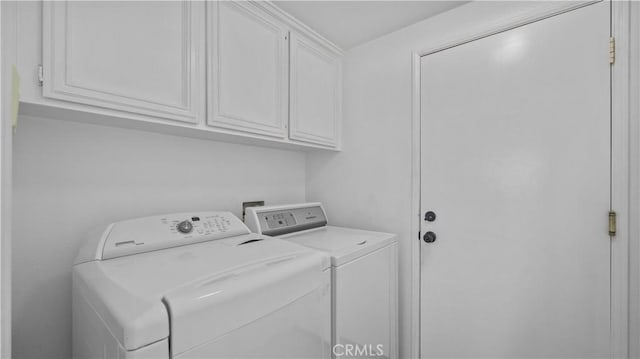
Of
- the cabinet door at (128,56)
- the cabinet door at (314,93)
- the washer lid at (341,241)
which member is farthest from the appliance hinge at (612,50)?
the cabinet door at (128,56)

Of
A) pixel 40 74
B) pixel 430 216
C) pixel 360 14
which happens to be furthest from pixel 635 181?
pixel 40 74

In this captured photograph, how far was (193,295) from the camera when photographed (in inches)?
25.5

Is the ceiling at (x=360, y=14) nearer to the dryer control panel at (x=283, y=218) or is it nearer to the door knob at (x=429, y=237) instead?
the dryer control panel at (x=283, y=218)

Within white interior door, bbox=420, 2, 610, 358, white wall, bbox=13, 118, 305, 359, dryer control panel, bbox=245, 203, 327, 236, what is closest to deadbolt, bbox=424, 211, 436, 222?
white interior door, bbox=420, 2, 610, 358

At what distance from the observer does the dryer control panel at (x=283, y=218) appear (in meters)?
1.45

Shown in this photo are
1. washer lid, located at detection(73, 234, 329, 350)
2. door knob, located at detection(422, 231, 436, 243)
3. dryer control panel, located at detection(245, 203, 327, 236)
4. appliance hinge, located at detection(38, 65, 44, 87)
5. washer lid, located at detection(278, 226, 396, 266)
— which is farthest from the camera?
door knob, located at detection(422, 231, 436, 243)

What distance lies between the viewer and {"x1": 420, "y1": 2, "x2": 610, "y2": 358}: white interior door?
1153 mm

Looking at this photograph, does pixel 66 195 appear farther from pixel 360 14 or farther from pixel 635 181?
pixel 635 181

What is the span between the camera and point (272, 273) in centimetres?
82

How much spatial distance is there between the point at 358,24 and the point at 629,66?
132cm

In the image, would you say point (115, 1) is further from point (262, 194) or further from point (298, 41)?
point (262, 194)

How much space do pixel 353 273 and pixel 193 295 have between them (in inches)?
30.2

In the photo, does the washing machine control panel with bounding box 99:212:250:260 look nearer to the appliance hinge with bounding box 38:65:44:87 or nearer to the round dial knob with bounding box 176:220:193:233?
the round dial knob with bounding box 176:220:193:233

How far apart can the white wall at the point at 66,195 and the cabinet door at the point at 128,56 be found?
0.36m
